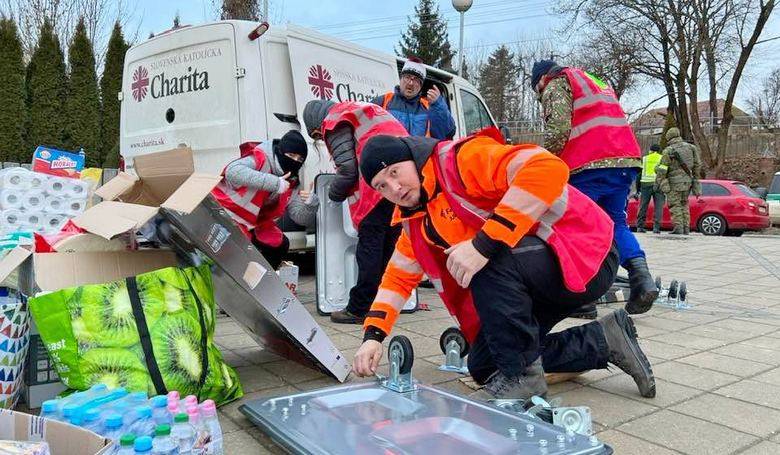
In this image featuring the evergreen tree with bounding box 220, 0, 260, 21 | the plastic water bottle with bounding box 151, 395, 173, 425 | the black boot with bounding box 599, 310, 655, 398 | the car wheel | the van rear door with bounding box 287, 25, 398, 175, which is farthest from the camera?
the evergreen tree with bounding box 220, 0, 260, 21

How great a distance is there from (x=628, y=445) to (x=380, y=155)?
4.31 feet

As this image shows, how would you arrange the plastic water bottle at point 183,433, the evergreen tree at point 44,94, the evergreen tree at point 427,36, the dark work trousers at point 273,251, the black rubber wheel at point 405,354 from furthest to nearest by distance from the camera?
the evergreen tree at point 427,36 < the evergreen tree at point 44,94 < the dark work trousers at point 273,251 < the black rubber wheel at point 405,354 < the plastic water bottle at point 183,433

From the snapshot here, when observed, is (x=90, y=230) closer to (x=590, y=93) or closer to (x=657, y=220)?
(x=590, y=93)

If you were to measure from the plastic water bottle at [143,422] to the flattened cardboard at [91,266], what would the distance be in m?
0.75

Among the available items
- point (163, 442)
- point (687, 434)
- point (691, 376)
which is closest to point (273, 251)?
point (691, 376)

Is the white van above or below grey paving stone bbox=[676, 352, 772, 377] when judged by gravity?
above

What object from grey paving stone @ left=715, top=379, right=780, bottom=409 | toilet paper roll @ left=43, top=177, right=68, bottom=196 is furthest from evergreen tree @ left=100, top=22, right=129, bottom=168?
grey paving stone @ left=715, top=379, right=780, bottom=409

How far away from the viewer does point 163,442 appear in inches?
70.0

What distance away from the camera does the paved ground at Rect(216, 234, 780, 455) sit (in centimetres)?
234

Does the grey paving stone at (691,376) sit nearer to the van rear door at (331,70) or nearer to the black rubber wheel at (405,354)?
the black rubber wheel at (405,354)

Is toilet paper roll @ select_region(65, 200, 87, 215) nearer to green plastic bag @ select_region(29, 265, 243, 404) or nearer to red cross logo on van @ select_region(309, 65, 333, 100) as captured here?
red cross logo on van @ select_region(309, 65, 333, 100)

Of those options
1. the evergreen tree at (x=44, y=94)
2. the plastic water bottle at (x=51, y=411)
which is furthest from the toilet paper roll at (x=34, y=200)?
the evergreen tree at (x=44, y=94)

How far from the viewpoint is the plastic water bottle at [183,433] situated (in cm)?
184

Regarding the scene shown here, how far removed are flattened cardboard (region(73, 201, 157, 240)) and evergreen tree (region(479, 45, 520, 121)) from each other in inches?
1707
